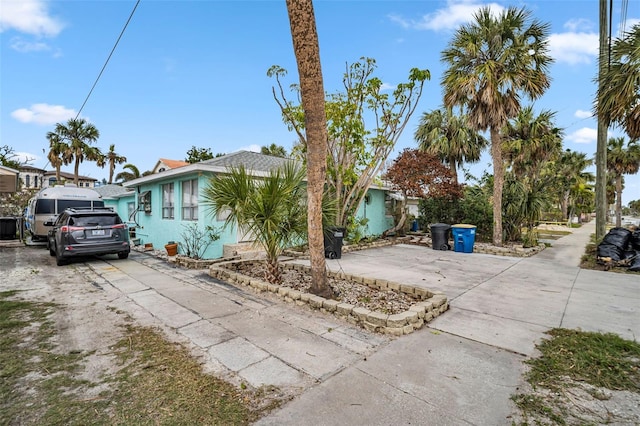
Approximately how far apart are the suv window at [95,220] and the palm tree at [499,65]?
12.1 m

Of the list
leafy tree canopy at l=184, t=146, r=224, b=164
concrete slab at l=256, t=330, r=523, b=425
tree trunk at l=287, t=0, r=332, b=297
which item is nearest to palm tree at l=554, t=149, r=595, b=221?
tree trunk at l=287, t=0, r=332, b=297

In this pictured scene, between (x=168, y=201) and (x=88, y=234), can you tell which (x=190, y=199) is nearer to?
(x=168, y=201)

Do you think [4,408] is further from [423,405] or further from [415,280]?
[415,280]

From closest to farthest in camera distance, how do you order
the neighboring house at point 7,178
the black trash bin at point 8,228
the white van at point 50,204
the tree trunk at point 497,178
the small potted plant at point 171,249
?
1. the small potted plant at point 171,249
2. the tree trunk at point 497,178
3. the white van at point 50,204
4. the neighboring house at point 7,178
5. the black trash bin at point 8,228

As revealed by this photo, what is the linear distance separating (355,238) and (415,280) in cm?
498

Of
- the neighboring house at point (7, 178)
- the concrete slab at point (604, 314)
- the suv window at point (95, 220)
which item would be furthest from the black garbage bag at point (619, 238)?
the neighboring house at point (7, 178)

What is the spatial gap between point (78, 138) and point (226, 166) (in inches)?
1160

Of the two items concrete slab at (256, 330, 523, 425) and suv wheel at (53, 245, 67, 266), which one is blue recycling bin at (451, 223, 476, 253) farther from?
suv wheel at (53, 245, 67, 266)

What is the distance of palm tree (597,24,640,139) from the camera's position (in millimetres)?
7543

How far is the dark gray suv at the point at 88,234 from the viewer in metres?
8.16

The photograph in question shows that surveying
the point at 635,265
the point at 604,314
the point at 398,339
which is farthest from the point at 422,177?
the point at 398,339

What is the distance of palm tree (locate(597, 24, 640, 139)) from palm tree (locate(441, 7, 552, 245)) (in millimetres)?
2250

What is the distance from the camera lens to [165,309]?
481cm

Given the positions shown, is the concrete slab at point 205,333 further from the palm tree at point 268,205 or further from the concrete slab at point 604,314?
the concrete slab at point 604,314
